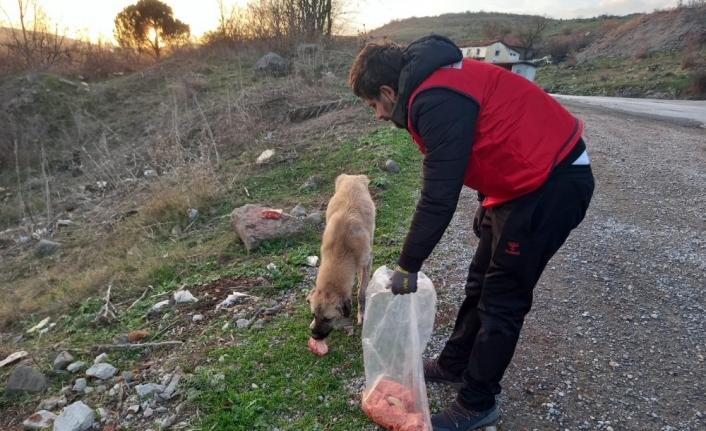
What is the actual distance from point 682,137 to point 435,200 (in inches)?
462

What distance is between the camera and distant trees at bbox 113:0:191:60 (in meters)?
26.7

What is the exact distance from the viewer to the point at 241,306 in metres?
4.48

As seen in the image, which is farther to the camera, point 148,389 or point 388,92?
point 148,389

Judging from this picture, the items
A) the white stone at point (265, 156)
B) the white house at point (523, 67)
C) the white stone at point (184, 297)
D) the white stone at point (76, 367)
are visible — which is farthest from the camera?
the white house at point (523, 67)

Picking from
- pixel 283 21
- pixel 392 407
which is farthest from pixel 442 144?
pixel 283 21

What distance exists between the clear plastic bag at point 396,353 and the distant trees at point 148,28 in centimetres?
2806

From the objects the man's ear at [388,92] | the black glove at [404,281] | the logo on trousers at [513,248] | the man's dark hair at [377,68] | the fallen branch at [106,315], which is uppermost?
the man's dark hair at [377,68]

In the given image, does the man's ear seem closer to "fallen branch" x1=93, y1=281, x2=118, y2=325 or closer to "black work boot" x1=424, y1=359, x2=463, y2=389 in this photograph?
"black work boot" x1=424, y1=359, x2=463, y2=389

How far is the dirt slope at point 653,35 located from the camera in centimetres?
3388

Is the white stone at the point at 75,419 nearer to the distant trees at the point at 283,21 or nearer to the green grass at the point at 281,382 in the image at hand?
the green grass at the point at 281,382

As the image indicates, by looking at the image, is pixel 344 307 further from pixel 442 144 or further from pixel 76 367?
pixel 76 367

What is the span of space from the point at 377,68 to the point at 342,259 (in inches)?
79.5

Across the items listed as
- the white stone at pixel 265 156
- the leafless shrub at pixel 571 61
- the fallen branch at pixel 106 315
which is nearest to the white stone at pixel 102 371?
the fallen branch at pixel 106 315

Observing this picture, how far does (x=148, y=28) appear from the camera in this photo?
2716 centimetres
